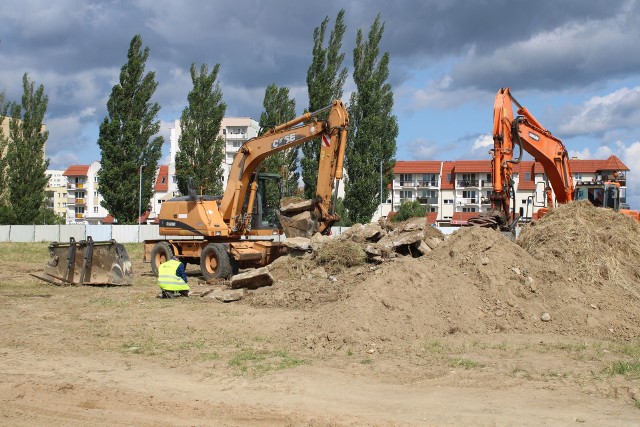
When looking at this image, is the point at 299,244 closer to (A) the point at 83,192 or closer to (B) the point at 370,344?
(B) the point at 370,344

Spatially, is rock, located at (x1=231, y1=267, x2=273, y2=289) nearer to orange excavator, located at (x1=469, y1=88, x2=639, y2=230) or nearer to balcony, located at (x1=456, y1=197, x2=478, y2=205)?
orange excavator, located at (x1=469, y1=88, x2=639, y2=230)

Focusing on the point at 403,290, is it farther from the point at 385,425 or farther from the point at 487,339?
the point at 385,425

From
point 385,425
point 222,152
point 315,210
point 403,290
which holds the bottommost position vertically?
point 385,425

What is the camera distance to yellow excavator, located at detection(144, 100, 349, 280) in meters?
18.2

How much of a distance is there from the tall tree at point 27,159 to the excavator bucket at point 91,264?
3728 cm

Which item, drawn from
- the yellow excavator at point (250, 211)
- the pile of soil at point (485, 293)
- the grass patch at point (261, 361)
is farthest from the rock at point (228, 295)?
the grass patch at point (261, 361)

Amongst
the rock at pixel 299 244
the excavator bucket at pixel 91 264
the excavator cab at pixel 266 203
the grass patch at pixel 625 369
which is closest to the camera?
the grass patch at pixel 625 369

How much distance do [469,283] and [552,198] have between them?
7.67 metres

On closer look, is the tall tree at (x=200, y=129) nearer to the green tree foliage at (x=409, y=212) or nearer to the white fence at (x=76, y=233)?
the white fence at (x=76, y=233)

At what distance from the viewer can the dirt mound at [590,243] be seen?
1255cm

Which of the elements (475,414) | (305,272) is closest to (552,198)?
(305,272)

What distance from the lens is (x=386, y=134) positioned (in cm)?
4069

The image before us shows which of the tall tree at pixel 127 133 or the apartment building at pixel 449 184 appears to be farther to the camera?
the apartment building at pixel 449 184

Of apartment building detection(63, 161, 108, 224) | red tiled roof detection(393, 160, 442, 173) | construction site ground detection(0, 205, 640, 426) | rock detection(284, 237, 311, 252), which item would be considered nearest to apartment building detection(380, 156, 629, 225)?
red tiled roof detection(393, 160, 442, 173)
